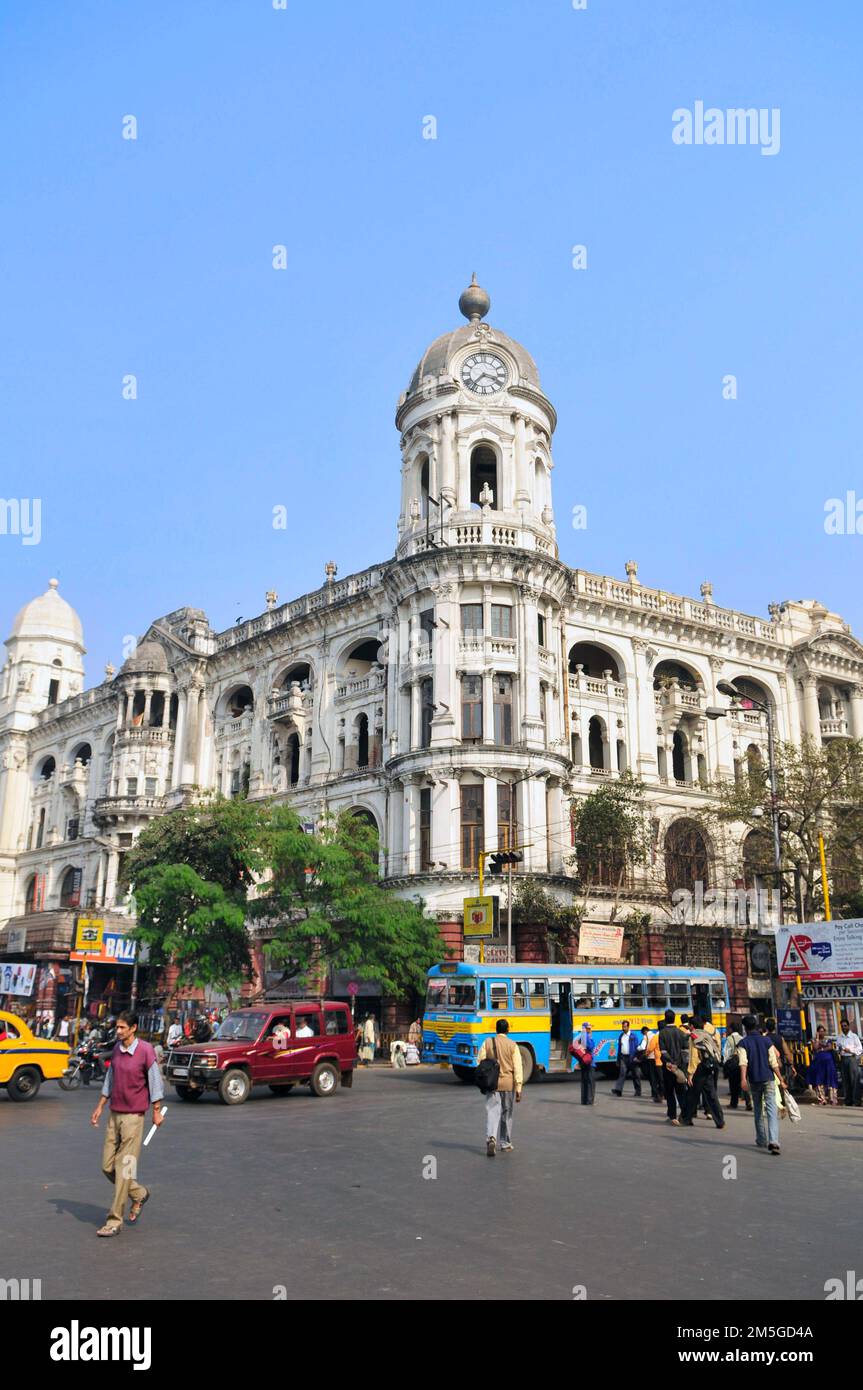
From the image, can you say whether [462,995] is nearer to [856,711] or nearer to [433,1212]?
[433,1212]

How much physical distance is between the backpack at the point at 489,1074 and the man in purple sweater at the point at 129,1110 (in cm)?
517

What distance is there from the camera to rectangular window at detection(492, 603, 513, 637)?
141 feet

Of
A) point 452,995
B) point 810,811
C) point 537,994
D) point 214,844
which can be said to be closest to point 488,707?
point 214,844

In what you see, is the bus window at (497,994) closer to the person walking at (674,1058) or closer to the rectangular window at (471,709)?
the person walking at (674,1058)

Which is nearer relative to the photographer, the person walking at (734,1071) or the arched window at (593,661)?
the person walking at (734,1071)

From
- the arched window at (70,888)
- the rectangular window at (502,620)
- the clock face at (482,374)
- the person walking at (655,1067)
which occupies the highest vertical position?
the clock face at (482,374)

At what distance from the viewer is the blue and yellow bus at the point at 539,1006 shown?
2689cm

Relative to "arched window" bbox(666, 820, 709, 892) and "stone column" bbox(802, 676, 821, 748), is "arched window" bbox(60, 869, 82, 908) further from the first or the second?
"stone column" bbox(802, 676, 821, 748)

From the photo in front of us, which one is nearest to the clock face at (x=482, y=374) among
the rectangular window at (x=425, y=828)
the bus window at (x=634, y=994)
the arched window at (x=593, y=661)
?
the arched window at (x=593, y=661)

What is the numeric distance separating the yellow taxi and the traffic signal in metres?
15.8

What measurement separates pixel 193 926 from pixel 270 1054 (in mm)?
11900

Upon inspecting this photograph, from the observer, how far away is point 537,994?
2780 centimetres
